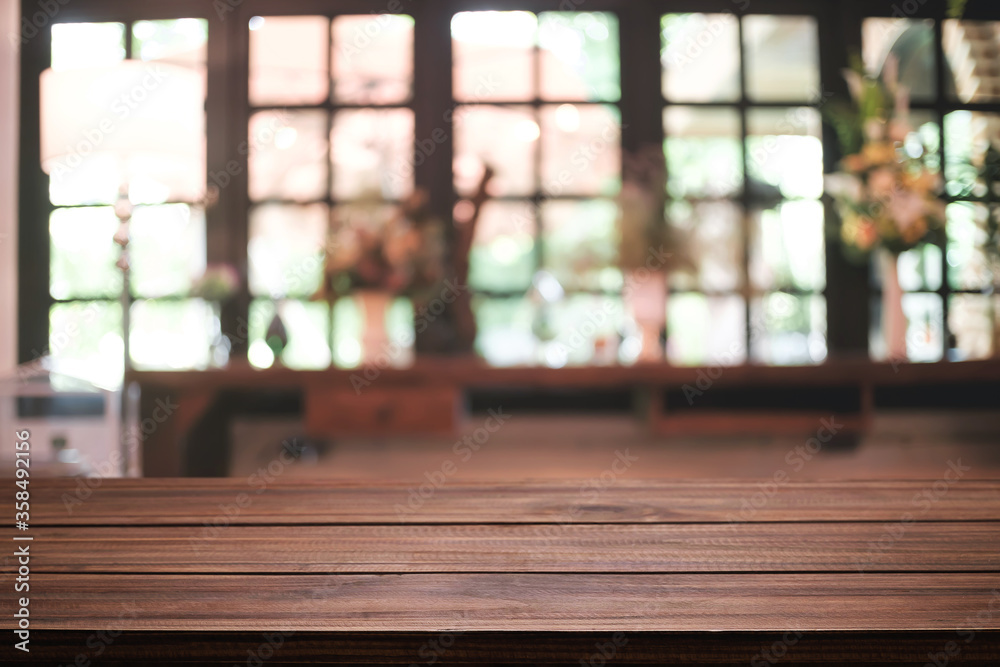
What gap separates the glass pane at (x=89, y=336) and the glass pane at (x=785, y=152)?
2941 millimetres

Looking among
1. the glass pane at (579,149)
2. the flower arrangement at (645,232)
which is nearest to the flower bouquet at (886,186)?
the flower arrangement at (645,232)

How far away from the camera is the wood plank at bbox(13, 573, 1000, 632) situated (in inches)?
16.8

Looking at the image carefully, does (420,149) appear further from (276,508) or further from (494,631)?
(494,631)

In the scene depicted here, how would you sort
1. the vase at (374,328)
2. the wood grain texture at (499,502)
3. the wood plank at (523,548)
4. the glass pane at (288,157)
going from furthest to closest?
the glass pane at (288,157)
the vase at (374,328)
the wood grain texture at (499,502)
the wood plank at (523,548)

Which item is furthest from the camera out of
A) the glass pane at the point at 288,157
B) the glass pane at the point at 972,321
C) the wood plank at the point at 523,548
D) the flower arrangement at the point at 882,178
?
the glass pane at the point at 288,157

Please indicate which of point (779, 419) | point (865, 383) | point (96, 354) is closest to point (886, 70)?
point (865, 383)

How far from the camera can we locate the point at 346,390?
2303mm

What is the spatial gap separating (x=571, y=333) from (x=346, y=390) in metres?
1.10

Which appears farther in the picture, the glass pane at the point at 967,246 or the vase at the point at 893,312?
the glass pane at the point at 967,246

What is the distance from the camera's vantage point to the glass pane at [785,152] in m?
3.02

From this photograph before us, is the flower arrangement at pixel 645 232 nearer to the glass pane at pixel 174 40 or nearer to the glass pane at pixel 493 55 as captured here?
the glass pane at pixel 493 55

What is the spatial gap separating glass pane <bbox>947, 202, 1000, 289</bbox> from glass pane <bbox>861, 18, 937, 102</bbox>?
53 centimetres

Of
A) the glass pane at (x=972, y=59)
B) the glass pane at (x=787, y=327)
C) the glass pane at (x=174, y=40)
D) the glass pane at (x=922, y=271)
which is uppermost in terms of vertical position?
the glass pane at (x=174, y=40)

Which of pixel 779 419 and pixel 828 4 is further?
pixel 828 4
